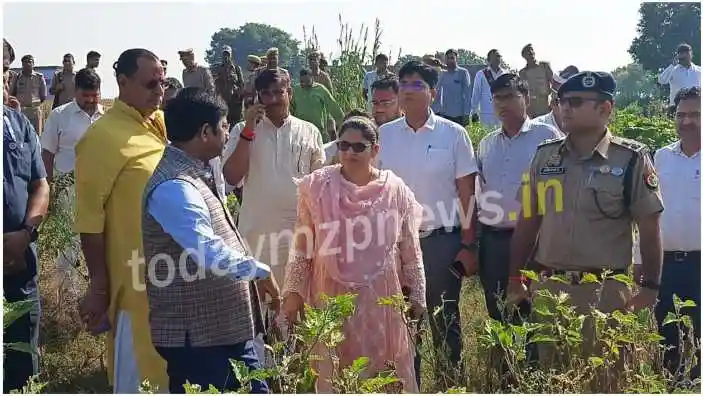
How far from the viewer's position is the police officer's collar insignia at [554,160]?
3.49m

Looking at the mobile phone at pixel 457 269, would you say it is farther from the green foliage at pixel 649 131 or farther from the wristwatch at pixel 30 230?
the green foliage at pixel 649 131

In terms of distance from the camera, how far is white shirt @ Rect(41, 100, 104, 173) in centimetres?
571

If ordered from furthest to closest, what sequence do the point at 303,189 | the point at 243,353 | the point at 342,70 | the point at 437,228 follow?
the point at 342,70 → the point at 437,228 → the point at 303,189 → the point at 243,353

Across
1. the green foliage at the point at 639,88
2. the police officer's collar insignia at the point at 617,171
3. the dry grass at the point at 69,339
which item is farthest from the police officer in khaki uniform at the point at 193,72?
the green foliage at the point at 639,88

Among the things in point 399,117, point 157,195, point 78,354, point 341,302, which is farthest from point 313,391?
point 78,354

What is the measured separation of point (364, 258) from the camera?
3.45m

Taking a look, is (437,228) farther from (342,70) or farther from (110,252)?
(342,70)

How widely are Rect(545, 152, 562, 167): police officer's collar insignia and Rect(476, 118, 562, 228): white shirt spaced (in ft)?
2.24

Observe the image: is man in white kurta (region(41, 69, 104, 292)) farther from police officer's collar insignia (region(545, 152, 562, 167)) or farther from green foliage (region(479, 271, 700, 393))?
green foliage (region(479, 271, 700, 393))

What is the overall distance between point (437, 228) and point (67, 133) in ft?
9.56

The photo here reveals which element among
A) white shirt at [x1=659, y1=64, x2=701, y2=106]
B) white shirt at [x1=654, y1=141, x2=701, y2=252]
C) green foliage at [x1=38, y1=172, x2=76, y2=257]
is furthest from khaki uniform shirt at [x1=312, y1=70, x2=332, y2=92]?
white shirt at [x1=659, y1=64, x2=701, y2=106]

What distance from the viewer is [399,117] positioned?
479 centimetres

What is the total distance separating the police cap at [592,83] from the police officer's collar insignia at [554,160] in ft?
0.91

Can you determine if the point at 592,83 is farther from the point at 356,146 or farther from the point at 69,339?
the point at 69,339
